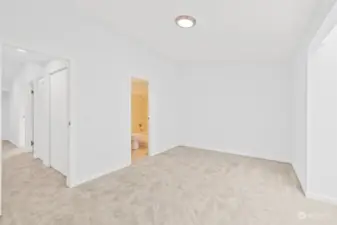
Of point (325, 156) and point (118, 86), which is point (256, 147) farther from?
point (118, 86)

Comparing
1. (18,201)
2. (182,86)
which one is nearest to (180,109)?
(182,86)

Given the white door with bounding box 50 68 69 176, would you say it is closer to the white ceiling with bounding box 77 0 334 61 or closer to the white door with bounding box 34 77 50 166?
the white door with bounding box 34 77 50 166

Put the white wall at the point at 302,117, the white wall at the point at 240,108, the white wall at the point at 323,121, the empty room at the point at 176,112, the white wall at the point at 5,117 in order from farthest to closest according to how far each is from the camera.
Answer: the white wall at the point at 5,117
the white wall at the point at 240,108
the white wall at the point at 302,117
the white wall at the point at 323,121
the empty room at the point at 176,112

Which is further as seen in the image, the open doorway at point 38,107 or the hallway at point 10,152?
the hallway at point 10,152

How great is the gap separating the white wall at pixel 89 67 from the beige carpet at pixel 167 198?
415 mm

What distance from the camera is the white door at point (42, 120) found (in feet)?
13.9

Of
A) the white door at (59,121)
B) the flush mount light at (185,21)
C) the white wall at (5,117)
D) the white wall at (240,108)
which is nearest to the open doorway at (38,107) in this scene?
the white door at (59,121)

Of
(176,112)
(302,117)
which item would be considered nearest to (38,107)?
(176,112)

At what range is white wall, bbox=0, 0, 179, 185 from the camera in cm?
262

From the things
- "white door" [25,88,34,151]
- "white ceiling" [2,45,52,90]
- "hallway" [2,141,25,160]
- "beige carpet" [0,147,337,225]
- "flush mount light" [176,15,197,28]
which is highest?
"flush mount light" [176,15,197,28]

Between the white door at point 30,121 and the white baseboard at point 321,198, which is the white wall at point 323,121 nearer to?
the white baseboard at point 321,198

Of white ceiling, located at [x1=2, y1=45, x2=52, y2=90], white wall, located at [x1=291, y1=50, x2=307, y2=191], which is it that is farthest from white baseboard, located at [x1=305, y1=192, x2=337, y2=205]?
white ceiling, located at [x1=2, y1=45, x2=52, y2=90]

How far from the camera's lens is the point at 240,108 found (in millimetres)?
5062

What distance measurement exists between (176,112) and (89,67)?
9.19 ft
